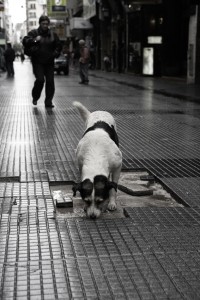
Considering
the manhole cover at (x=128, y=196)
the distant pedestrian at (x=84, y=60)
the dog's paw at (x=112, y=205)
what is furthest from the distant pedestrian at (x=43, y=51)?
the distant pedestrian at (x=84, y=60)

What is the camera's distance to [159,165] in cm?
700

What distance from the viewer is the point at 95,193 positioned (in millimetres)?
4492

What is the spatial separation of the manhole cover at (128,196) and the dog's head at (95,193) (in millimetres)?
230

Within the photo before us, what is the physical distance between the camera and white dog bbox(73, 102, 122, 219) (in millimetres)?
4531

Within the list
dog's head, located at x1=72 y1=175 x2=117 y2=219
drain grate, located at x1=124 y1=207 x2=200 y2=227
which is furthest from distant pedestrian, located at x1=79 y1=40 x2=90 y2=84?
dog's head, located at x1=72 y1=175 x2=117 y2=219

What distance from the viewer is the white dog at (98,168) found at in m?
4.53

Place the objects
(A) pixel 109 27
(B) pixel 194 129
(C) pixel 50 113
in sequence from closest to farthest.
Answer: (B) pixel 194 129, (C) pixel 50 113, (A) pixel 109 27

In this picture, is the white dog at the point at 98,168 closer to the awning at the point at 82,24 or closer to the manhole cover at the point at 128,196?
the manhole cover at the point at 128,196

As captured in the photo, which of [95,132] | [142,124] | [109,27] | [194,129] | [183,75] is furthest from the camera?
[109,27]

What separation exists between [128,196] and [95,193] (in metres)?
1.15

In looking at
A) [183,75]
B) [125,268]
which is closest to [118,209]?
[125,268]

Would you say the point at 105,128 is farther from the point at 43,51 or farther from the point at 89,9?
the point at 89,9

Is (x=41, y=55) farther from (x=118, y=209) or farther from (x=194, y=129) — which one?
(x=118, y=209)

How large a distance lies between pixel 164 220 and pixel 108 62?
121 ft
